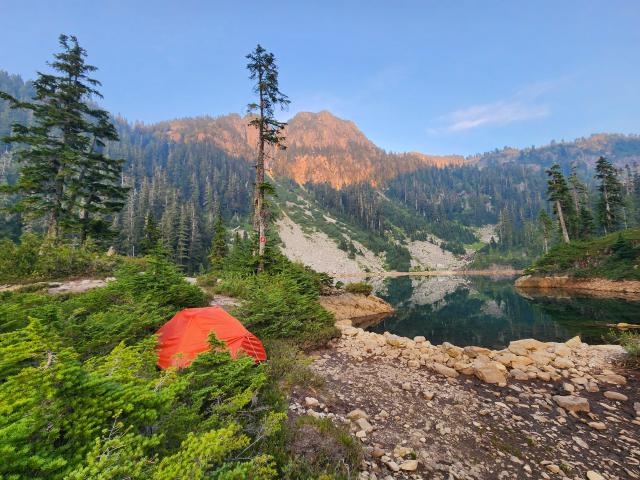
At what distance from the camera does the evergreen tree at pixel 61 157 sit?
56.4ft

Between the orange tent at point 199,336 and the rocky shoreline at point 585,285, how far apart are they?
35.4 meters

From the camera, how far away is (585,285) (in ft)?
110

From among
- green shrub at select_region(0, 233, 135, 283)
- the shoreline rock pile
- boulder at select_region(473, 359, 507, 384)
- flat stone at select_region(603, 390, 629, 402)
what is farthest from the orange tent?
green shrub at select_region(0, 233, 135, 283)

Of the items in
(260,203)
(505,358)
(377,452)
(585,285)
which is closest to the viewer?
(377,452)

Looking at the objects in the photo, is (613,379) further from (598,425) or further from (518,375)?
(598,425)

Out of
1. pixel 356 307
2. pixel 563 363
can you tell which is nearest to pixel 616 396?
pixel 563 363

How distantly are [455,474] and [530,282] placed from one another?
46.0 metres

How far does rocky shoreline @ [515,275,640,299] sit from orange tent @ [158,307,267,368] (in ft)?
116

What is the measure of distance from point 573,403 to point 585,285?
3785 centimetres

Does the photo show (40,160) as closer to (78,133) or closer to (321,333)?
(78,133)

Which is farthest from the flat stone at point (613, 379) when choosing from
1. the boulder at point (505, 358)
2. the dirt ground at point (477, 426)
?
the boulder at point (505, 358)

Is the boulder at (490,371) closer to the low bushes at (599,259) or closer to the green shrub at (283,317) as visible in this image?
the green shrub at (283,317)

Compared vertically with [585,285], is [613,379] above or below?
above

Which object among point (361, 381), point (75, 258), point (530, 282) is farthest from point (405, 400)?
point (530, 282)
